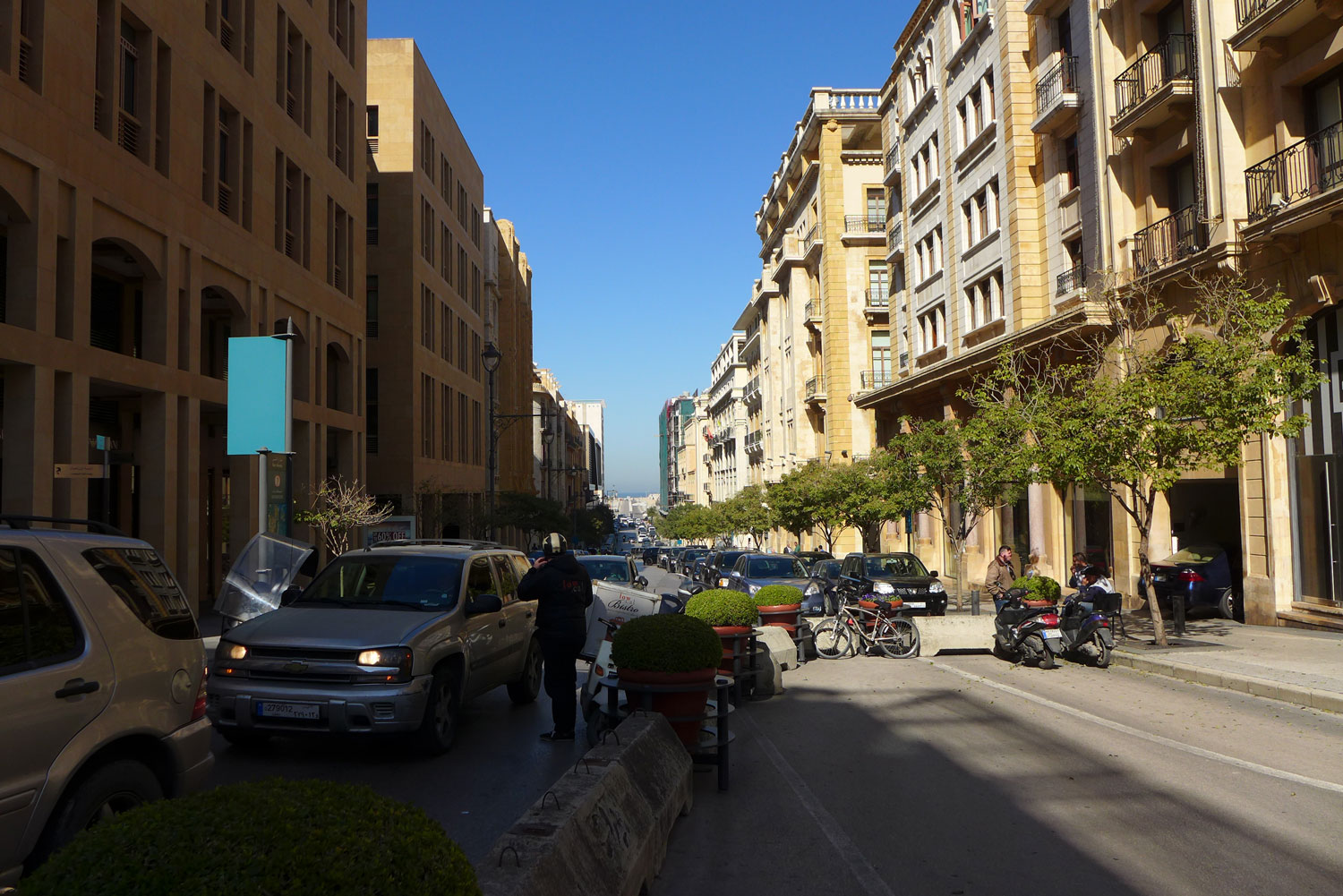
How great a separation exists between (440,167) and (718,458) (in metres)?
76.3

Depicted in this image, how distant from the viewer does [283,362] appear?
14.1 m

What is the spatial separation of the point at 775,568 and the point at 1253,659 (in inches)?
464

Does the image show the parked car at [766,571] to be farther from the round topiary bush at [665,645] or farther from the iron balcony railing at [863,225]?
the iron balcony railing at [863,225]

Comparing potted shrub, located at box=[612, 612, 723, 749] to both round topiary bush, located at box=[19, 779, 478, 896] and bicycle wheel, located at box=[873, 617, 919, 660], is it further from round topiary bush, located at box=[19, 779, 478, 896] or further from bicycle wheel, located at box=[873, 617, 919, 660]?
bicycle wheel, located at box=[873, 617, 919, 660]

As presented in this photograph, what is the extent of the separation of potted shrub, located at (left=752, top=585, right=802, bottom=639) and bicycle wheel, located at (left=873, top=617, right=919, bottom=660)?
160 cm

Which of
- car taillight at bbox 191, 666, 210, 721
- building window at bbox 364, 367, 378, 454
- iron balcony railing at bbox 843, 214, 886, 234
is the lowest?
car taillight at bbox 191, 666, 210, 721

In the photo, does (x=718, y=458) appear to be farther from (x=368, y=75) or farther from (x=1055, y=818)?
(x=1055, y=818)

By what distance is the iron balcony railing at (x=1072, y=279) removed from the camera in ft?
88.5

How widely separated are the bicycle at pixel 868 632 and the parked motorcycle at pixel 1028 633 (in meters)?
1.40

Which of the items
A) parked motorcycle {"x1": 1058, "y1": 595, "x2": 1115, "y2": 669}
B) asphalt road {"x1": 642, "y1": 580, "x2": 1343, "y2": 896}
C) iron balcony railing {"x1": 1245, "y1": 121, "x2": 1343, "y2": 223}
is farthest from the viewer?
iron balcony railing {"x1": 1245, "y1": 121, "x2": 1343, "y2": 223}

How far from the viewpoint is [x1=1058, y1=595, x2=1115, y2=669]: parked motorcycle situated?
48.6 ft

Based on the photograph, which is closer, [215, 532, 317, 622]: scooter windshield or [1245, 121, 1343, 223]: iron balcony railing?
[215, 532, 317, 622]: scooter windshield

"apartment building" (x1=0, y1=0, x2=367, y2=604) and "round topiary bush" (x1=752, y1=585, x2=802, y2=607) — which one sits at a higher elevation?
"apartment building" (x1=0, y1=0, x2=367, y2=604)

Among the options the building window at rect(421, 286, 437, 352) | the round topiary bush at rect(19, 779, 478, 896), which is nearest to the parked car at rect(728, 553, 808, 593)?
the round topiary bush at rect(19, 779, 478, 896)
